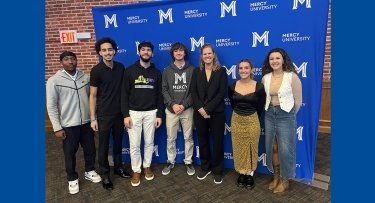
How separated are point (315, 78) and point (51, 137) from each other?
4.67m

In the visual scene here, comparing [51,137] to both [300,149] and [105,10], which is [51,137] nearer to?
[105,10]

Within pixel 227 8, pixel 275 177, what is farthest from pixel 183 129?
pixel 227 8

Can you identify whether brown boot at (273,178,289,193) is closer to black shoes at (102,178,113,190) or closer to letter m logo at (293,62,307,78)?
letter m logo at (293,62,307,78)

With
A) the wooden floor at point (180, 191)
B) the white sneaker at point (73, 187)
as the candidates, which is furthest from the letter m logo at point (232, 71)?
the white sneaker at point (73, 187)

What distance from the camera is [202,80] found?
9.07ft

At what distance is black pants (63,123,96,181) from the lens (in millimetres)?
2711

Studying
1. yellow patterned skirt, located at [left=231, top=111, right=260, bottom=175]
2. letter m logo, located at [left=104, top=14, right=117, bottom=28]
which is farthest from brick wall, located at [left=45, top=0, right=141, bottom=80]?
yellow patterned skirt, located at [left=231, top=111, right=260, bottom=175]

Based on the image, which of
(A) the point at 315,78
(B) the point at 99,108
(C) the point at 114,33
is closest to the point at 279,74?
(A) the point at 315,78

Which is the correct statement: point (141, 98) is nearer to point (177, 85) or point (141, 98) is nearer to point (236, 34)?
point (177, 85)

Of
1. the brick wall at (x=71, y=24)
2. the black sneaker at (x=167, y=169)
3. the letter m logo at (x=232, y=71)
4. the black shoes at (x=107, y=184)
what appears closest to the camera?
the black shoes at (x=107, y=184)

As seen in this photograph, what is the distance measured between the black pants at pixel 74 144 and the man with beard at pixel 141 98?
1.60 ft

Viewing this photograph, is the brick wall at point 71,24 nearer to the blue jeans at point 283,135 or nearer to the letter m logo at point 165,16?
the letter m logo at point 165,16

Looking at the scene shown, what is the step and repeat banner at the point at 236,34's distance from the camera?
2.61m

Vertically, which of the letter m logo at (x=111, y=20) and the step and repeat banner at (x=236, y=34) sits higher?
the letter m logo at (x=111, y=20)
